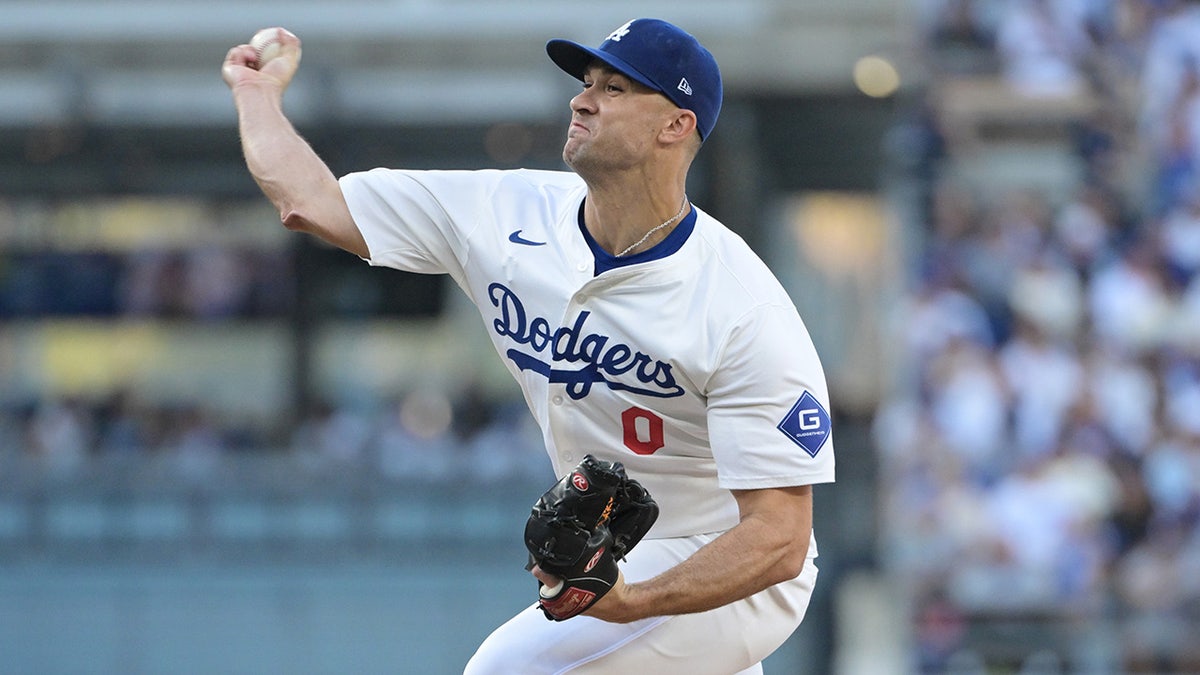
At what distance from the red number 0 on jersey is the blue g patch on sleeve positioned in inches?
11.5

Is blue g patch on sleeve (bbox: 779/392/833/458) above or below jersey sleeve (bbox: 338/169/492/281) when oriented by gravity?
below

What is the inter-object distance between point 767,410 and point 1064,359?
7.38 meters

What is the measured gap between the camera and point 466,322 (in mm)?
13703

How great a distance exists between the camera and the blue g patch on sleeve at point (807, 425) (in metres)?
3.17

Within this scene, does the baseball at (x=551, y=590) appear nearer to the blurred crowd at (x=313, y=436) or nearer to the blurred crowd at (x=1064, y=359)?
the blurred crowd at (x=1064, y=359)

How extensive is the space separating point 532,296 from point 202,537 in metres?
8.05

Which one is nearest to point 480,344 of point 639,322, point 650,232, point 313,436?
point 313,436

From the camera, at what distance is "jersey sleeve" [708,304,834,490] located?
10.3 ft

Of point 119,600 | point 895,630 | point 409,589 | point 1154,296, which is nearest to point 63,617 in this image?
point 119,600

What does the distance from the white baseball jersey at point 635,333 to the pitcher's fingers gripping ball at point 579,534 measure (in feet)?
1.06

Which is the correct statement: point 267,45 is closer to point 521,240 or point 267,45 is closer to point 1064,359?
point 521,240

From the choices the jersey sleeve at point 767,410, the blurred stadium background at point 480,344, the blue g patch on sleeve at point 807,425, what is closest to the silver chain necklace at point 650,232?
the jersey sleeve at point 767,410

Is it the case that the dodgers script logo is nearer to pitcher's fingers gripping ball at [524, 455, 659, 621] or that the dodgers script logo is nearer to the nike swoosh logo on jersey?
the nike swoosh logo on jersey

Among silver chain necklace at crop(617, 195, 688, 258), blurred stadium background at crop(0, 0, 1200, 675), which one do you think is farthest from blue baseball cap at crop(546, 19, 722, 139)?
blurred stadium background at crop(0, 0, 1200, 675)
